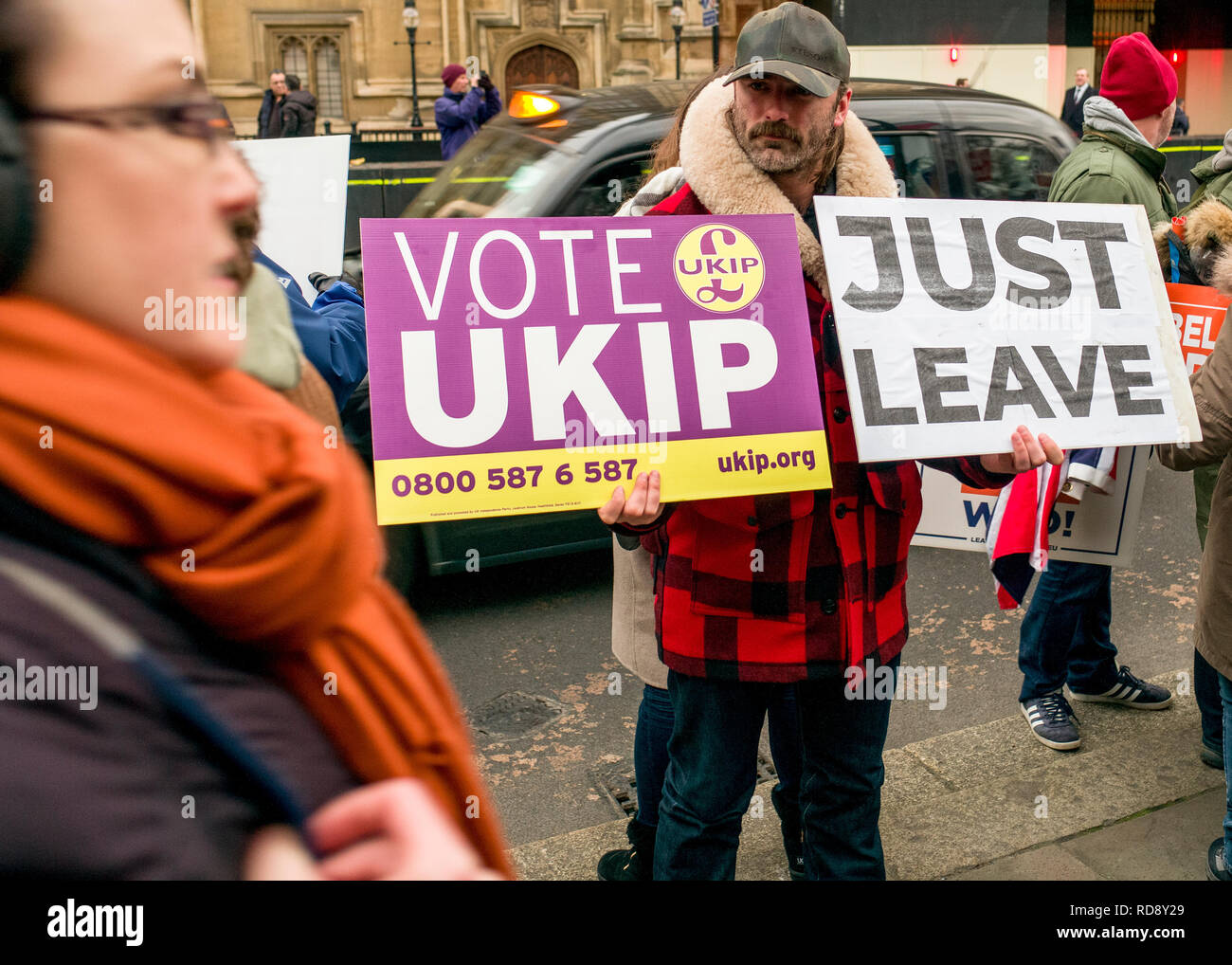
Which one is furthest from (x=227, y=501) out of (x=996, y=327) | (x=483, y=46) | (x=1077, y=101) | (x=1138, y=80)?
(x=483, y=46)


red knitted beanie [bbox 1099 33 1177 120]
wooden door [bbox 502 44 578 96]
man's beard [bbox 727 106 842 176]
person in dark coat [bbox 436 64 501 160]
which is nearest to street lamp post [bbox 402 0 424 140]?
wooden door [bbox 502 44 578 96]

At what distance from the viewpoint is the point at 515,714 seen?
402cm

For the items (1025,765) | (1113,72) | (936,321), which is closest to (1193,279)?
(1113,72)

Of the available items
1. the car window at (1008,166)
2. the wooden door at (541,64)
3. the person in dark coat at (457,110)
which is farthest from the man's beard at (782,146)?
the wooden door at (541,64)

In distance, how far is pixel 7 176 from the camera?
0.74 meters

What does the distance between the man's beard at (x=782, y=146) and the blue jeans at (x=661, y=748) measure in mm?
1296

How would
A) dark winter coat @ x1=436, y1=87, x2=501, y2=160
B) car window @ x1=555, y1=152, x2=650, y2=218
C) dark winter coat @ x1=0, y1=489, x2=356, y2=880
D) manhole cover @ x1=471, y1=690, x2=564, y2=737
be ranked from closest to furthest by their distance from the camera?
dark winter coat @ x1=0, y1=489, x2=356, y2=880
manhole cover @ x1=471, y1=690, x2=564, y2=737
car window @ x1=555, y1=152, x2=650, y2=218
dark winter coat @ x1=436, y1=87, x2=501, y2=160

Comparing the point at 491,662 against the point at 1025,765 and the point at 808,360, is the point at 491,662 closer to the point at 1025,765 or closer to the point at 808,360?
the point at 1025,765

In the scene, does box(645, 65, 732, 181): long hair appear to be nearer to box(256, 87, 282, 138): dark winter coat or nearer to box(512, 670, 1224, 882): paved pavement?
box(512, 670, 1224, 882): paved pavement

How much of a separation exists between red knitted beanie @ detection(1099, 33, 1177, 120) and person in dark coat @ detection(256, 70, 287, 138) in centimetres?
1069

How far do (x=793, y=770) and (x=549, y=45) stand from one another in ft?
112

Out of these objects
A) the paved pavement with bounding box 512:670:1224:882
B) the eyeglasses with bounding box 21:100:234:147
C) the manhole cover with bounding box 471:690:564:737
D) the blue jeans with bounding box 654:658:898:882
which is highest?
the eyeglasses with bounding box 21:100:234:147

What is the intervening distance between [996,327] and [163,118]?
5.99ft

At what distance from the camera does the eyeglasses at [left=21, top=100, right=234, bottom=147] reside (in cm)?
76
